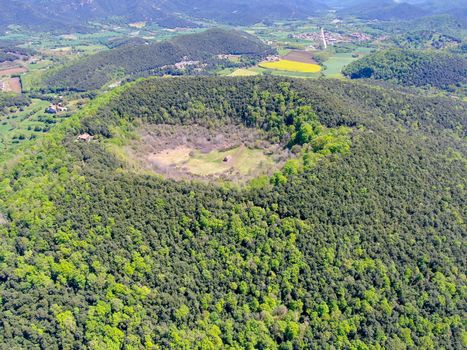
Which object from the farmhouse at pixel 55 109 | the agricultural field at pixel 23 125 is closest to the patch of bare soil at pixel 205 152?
the agricultural field at pixel 23 125

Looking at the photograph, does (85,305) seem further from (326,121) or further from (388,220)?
(326,121)

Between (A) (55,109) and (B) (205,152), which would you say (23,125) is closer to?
(A) (55,109)

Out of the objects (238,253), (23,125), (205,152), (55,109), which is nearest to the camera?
(238,253)

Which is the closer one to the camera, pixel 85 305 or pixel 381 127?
pixel 85 305

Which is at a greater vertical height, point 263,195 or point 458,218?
point 263,195

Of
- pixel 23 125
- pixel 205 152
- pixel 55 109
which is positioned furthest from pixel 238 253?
pixel 55 109

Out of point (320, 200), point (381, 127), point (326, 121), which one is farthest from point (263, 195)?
point (381, 127)

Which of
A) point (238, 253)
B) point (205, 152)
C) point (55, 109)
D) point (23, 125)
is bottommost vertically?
point (238, 253)

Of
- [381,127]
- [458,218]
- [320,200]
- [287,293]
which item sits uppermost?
[381,127]
